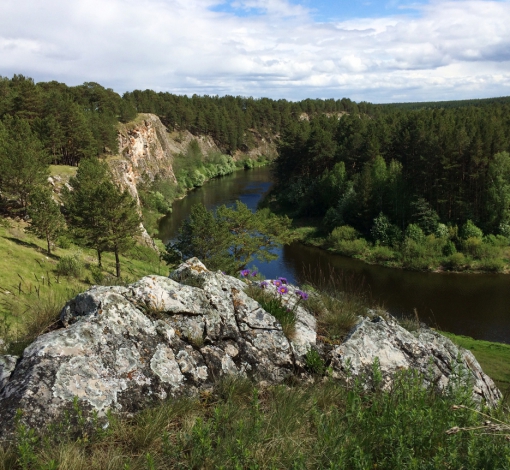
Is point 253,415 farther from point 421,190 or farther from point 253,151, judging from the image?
point 253,151

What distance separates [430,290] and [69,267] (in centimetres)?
2768

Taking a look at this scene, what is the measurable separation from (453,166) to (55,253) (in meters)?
36.8

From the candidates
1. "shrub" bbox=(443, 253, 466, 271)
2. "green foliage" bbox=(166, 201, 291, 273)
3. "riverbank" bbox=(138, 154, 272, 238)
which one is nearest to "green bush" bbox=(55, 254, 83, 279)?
"green foliage" bbox=(166, 201, 291, 273)

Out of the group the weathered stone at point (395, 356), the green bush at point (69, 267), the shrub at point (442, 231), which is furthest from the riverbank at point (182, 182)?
the weathered stone at point (395, 356)

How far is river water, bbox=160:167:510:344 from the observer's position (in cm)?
2809

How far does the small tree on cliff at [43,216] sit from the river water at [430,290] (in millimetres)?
16220

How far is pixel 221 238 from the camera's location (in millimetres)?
→ 25828

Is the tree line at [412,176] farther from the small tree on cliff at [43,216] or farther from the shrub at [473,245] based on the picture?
the small tree on cliff at [43,216]

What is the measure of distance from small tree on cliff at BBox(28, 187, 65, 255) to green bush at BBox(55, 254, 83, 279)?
381 centimetres

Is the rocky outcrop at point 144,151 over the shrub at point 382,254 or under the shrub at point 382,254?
over

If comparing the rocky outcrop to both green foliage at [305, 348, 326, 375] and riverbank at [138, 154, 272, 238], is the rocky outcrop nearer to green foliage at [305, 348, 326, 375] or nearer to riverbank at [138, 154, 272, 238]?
riverbank at [138, 154, 272, 238]

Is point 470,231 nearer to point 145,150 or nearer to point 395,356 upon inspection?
point 395,356

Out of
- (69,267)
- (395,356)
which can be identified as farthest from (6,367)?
(69,267)

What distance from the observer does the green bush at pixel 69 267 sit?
22.9m
